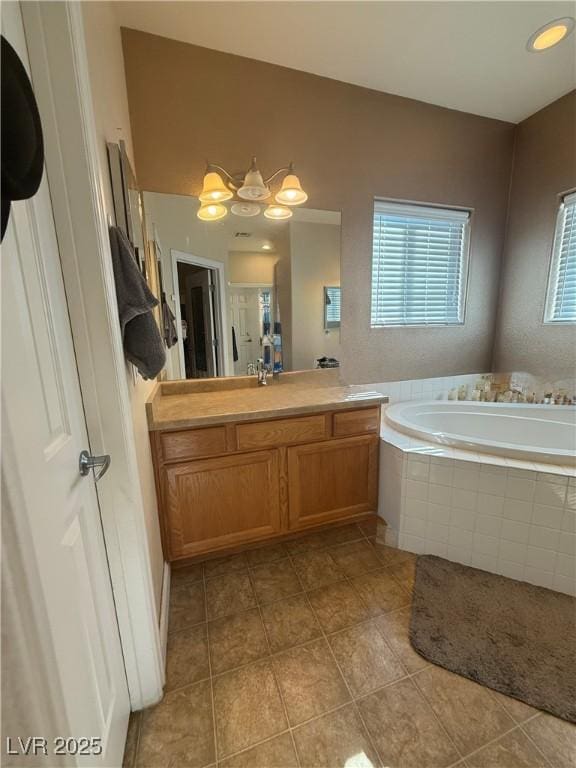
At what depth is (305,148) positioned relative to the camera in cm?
195

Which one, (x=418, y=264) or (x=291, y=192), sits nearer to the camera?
(x=291, y=192)

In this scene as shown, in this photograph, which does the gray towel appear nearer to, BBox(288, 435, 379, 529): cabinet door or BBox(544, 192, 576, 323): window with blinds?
BBox(288, 435, 379, 529): cabinet door

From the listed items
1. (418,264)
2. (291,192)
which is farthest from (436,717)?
(418,264)

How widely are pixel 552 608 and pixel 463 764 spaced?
0.81 m

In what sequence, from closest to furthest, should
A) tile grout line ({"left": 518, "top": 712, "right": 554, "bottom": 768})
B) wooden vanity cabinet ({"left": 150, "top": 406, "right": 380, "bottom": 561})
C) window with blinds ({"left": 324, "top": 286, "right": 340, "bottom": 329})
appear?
tile grout line ({"left": 518, "top": 712, "right": 554, "bottom": 768}) → wooden vanity cabinet ({"left": 150, "top": 406, "right": 380, "bottom": 561}) → window with blinds ({"left": 324, "top": 286, "right": 340, "bottom": 329})

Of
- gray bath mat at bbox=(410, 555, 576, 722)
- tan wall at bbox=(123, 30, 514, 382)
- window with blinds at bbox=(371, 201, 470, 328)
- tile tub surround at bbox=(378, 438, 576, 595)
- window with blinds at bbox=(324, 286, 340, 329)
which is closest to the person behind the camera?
gray bath mat at bbox=(410, 555, 576, 722)

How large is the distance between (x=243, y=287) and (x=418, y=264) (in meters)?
1.41

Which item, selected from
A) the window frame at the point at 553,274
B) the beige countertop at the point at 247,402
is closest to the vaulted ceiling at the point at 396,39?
the window frame at the point at 553,274

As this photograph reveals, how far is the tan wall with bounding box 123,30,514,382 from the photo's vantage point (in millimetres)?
1684

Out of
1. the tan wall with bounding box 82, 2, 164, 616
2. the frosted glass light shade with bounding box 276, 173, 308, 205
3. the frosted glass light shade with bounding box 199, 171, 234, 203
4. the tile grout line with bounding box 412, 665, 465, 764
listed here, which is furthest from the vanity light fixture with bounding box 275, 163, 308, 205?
the tile grout line with bounding box 412, 665, 465, 764

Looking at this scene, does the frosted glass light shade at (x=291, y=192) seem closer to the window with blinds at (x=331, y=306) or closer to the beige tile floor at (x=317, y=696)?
the window with blinds at (x=331, y=306)

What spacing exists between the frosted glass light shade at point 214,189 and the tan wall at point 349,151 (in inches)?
4.6

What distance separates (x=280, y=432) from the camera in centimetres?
166

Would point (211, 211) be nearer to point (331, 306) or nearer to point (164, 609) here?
point (331, 306)
